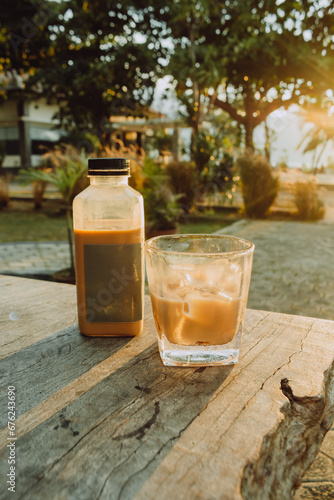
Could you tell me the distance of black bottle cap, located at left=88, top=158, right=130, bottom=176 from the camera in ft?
2.62

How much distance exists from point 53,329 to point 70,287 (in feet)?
1.04

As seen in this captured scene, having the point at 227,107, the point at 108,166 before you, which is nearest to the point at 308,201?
the point at 227,107

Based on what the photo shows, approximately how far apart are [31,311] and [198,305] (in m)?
0.50

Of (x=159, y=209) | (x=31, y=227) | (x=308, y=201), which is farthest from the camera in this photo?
(x=308, y=201)

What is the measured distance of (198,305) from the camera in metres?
0.75

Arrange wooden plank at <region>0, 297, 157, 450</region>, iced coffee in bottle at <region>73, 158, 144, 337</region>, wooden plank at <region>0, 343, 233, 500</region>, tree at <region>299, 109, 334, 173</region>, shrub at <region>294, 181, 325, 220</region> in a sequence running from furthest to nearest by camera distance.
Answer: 1. tree at <region>299, 109, 334, 173</region>
2. shrub at <region>294, 181, 325, 220</region>
3. iced coffee in bottle at <region>73, 158, 144, 337</region>
4. wooden plank at <region>0, 297, 157, 450</region>
5. wooden plank at <region>0, 343, 233, 500</region>

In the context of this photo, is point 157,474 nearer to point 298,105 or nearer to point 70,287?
point 70,287

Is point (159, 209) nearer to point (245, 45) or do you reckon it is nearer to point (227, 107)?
point (245, 45)

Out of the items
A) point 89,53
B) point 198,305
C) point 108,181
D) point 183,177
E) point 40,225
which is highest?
point 89,53

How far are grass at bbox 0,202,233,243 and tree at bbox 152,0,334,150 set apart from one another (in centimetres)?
279

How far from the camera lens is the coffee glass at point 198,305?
0.74 meters

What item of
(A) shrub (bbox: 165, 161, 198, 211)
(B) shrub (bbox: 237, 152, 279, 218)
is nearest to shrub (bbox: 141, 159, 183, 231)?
(A) shrub (bbox: 165, 161, 198, 211)

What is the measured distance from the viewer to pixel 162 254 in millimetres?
725

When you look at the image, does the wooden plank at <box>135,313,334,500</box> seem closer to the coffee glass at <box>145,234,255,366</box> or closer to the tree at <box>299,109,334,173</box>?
the coffee glass at <box>145,234,255,366</box>
